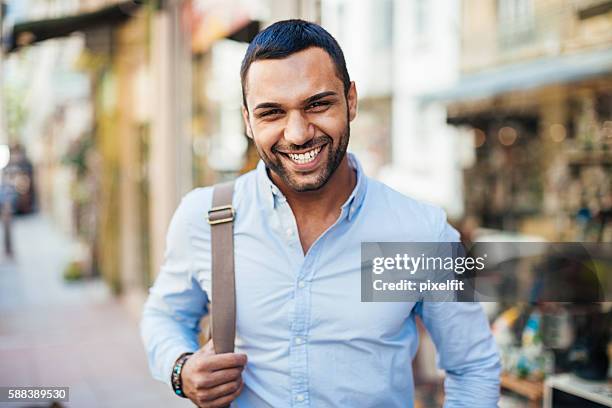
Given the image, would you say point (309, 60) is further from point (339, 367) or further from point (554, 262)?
point (554, 262)

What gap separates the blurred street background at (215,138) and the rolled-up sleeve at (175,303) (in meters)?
1.58

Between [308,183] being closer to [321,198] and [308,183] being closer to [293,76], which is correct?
[321,198]

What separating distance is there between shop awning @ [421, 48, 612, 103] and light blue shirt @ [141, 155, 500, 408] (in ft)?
13.2

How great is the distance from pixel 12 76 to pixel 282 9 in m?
2.46

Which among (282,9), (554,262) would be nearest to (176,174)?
(282,9)

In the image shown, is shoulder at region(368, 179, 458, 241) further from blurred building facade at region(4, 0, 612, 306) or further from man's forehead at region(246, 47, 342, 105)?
blurred building facade at region(4, 0, 612, 306)

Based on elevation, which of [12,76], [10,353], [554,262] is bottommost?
[10,353]

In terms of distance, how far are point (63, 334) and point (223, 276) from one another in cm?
467

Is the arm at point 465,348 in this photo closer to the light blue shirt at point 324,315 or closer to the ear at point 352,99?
the light blue shirt at point 324,315

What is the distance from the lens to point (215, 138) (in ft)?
15.6

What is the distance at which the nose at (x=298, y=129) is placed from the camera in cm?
131

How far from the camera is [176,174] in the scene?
4.99 meters

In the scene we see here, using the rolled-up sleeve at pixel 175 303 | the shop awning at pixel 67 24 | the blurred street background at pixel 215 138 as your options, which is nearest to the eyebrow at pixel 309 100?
the rolled-up sleeve at pixel 175 303

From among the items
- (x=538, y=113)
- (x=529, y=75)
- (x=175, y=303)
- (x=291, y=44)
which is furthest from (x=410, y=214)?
(x=538, y=113)
